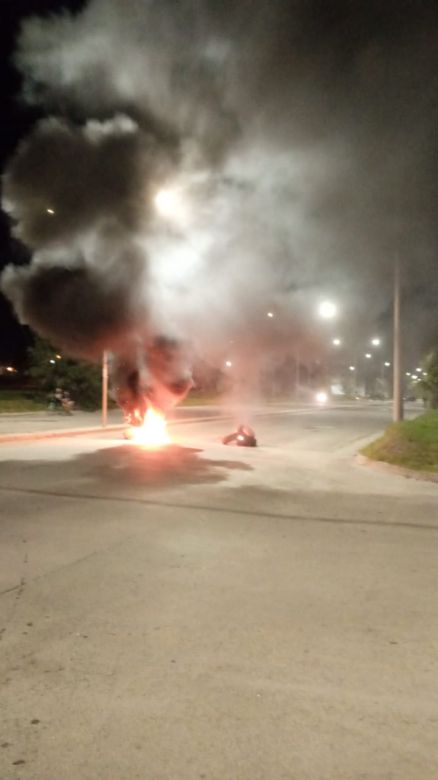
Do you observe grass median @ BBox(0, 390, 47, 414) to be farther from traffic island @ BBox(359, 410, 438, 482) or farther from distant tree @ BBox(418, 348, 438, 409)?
traffic island @ BBox(359, 410, 438, 482)

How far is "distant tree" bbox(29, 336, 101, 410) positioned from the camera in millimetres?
34812

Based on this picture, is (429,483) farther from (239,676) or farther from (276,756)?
(276,756)

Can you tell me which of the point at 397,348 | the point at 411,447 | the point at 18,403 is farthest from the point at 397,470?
the point at 18,403

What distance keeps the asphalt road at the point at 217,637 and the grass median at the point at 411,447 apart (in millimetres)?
2881

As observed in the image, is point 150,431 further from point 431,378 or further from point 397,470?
point 431,378

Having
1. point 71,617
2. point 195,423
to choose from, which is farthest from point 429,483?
point 195,423

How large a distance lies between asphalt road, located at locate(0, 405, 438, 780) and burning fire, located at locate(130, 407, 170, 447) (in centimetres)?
911

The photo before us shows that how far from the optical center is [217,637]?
4277 millimetres

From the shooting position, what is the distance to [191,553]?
638 cm

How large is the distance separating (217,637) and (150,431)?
15621 mm

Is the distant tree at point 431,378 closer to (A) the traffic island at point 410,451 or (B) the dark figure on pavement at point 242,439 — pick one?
(B) the dark figure on pavement at point 242,439

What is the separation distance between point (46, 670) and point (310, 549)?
3.30 m

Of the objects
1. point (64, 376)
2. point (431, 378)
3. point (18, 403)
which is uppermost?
point (64, 376)

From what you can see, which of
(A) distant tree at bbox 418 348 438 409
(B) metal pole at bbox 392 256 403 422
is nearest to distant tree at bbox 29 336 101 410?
(A) distant tree at bbox 418 348 438 409
